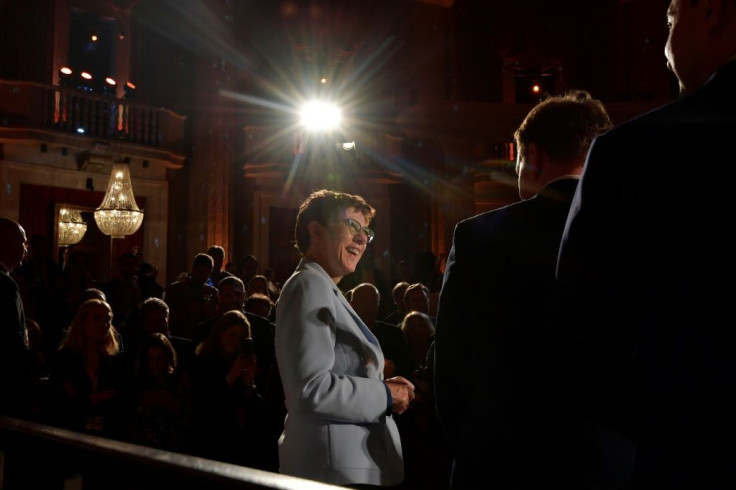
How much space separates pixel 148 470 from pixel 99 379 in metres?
3.53

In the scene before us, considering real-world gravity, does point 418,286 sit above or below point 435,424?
above

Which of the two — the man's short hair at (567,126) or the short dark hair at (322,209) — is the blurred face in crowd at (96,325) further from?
the man's short hair at (567,126)

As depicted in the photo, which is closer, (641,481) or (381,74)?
(641,481)

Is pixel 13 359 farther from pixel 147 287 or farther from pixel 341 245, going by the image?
pixel 147 287

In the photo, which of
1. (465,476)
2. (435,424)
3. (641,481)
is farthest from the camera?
(435,424)

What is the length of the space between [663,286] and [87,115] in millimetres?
12952

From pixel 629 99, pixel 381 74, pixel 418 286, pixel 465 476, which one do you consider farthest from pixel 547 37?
pixel 465 476

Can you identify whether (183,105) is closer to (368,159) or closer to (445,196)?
(368,159)

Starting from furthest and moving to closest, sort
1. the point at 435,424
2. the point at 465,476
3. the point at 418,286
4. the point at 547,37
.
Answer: the point at 547,37 → the point at 418,286 → the point at 435,424 → the point at 465,476

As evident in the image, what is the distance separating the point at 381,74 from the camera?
15.4 m

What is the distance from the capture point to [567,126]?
1.42m

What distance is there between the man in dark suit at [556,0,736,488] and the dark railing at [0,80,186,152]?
12.3 m

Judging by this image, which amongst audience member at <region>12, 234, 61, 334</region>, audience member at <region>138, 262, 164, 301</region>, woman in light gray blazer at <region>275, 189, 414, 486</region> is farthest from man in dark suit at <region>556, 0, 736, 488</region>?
audience member at <region>138, 262, 164, 301</region>

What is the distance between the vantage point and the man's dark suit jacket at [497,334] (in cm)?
130
